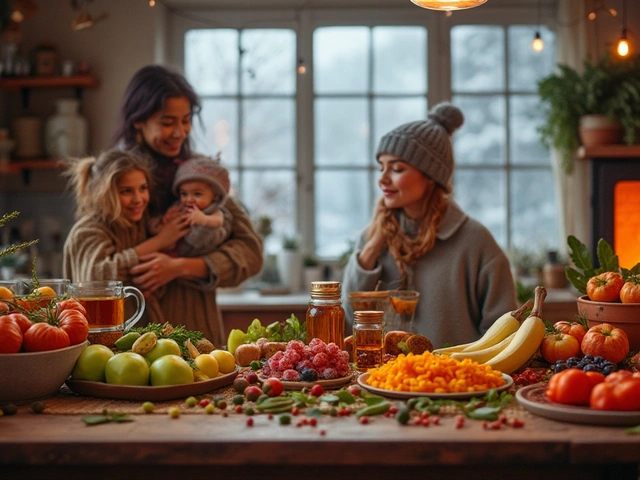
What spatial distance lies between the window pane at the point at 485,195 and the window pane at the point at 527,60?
587 mm

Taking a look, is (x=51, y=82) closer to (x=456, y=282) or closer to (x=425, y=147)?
(x=425, y=147)

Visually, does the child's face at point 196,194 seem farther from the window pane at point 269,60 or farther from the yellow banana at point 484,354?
the window pane at point 269,60

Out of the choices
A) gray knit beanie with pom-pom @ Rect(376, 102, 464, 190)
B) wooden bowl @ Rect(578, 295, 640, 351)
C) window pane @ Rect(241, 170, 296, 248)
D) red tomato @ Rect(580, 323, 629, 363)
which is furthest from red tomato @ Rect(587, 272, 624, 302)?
window pane @ Rect(241, 170, 296, 248)

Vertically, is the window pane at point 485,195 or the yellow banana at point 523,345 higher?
the window pane at point 485,195

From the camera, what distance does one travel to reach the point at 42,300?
1.98m

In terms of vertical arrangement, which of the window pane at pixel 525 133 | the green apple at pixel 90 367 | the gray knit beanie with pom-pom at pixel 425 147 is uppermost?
the window pane at pixel 525 133

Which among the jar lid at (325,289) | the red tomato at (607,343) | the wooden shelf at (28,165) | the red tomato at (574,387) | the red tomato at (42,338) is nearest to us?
the red tomato at (574,387)

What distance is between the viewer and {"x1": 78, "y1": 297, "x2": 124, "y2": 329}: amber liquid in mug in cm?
204

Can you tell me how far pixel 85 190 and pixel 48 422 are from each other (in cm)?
139

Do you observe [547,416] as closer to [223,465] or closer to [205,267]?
[223,465]

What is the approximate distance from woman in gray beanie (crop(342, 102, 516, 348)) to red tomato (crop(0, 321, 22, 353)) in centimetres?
153

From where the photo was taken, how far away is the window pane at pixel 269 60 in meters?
5.00

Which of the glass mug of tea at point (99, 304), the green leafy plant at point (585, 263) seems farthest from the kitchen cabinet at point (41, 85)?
the green leafy plant at point (585, 263)

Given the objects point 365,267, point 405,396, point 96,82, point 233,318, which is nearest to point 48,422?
point 405,396
